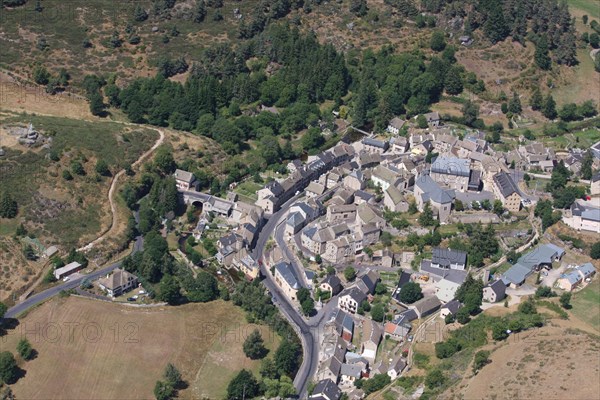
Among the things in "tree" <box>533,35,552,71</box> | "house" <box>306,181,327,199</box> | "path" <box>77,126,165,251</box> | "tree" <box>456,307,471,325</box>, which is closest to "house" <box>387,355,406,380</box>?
"tree" <box>456,307,471,325</box>

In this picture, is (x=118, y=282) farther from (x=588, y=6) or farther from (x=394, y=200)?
(x=588, y=6)

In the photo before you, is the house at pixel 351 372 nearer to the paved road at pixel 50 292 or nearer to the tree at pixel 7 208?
the paved road at pixel 50 292

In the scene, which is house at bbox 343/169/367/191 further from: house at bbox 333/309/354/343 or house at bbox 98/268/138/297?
house at bbox 98/268/138/297

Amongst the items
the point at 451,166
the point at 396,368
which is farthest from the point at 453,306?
the point at 451,166

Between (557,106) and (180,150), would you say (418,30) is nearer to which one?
(557,106)

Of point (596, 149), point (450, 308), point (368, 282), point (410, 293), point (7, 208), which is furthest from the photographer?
point (596, 149)

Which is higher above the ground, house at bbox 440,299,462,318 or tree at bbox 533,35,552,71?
tree at bbox 533,35,552,71
